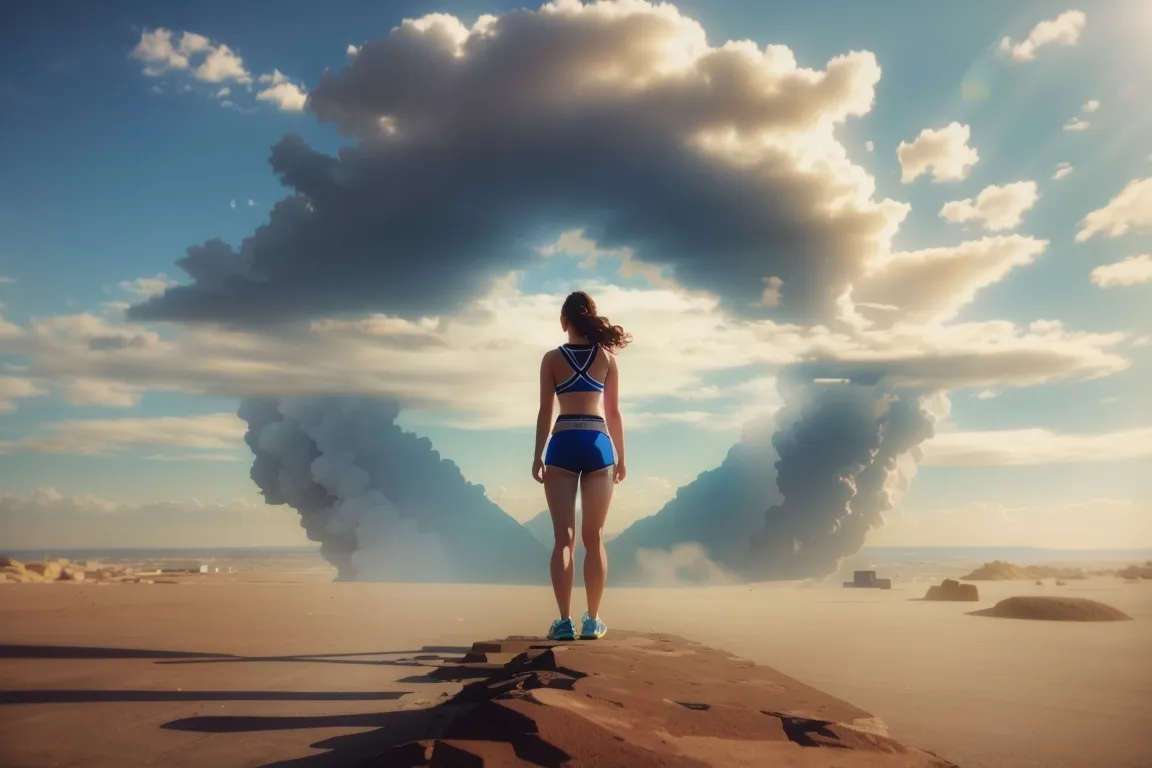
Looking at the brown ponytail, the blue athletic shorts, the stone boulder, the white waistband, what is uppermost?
the brown ponytail

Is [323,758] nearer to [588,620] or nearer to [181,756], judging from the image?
[181,756]

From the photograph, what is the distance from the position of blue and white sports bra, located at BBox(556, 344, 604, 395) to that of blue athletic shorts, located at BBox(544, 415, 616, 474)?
19cm

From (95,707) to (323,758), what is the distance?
5.47ft

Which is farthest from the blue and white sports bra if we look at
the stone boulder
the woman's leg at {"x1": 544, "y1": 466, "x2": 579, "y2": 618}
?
the stone boulder


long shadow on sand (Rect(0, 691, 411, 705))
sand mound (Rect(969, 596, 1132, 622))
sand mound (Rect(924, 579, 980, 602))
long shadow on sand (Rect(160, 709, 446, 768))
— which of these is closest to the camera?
long shadow on sand (Rect(160, 709, 446, 768))

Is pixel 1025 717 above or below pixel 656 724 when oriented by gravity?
below

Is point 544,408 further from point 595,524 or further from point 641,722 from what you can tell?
point 641,722

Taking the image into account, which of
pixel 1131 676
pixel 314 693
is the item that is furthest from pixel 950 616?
pixel 314 693

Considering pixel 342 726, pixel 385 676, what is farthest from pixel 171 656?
pixel 342 726

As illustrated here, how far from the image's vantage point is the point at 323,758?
2715 mm

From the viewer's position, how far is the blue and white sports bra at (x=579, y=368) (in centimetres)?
536

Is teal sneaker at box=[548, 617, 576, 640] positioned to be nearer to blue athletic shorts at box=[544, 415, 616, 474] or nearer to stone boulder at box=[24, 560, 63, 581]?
blue athletic shorts at box=[544, 415, 616, 474]

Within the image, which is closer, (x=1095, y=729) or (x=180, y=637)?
(x=1095, y=729)

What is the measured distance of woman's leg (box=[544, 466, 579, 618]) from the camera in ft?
17.0
